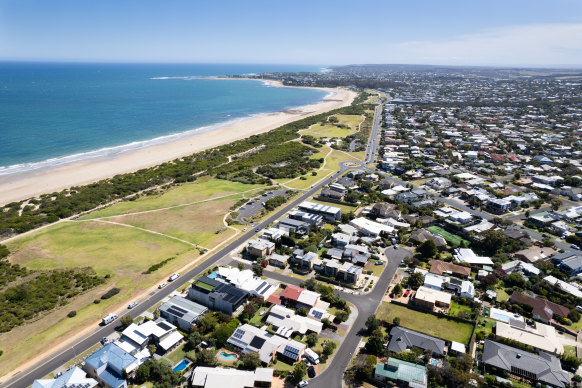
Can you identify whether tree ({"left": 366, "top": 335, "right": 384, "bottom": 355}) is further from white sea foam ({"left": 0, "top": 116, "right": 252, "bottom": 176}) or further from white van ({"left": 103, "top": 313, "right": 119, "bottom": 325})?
white sea foam ({"left": 0, "top": 116, "right": 252, "bottom": 176})

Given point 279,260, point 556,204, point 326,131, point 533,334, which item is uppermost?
point 326,131

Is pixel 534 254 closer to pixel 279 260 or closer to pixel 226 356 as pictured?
pixel 279 260

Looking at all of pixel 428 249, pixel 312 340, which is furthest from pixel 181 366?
pixel 428 249

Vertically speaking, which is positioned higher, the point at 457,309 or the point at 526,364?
the point at 526,364

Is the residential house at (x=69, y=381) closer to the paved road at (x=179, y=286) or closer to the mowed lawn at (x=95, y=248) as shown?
the paved road at (x=179, y=286)

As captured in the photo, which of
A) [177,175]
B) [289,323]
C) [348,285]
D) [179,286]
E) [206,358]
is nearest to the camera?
[206,358]

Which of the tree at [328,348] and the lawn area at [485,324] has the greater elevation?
the tree at [328,348]

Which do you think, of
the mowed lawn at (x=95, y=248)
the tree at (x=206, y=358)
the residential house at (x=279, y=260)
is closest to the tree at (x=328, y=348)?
the tree at (x=206, y=358)
